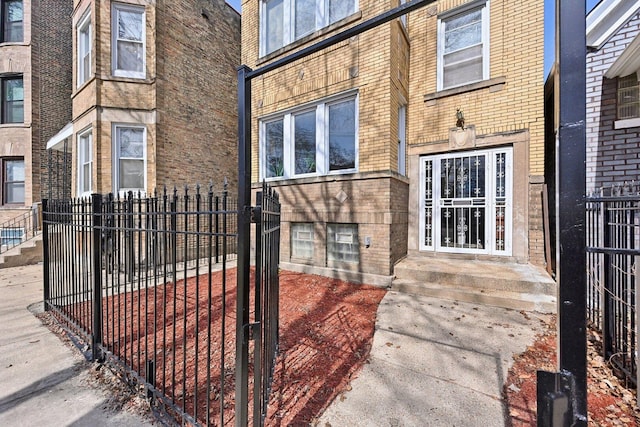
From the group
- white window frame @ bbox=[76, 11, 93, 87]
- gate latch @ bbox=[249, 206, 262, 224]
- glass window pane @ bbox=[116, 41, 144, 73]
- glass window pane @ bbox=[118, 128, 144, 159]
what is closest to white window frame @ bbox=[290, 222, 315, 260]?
gate latch @ bbox=[249, 206, 262, 224]

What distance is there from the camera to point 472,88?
256 inches

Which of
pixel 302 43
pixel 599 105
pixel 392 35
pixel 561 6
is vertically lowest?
pixel 561 6

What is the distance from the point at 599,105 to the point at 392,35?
393cm

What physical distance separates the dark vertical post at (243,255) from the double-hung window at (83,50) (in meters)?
10.5

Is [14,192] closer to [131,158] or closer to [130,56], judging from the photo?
[131,158]

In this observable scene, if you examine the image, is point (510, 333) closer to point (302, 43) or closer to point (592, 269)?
point (592, 269)

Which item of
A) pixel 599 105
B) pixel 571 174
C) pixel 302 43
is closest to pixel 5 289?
pixel 302 43

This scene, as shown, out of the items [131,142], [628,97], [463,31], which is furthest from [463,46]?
[131,142]

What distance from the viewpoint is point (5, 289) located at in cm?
599

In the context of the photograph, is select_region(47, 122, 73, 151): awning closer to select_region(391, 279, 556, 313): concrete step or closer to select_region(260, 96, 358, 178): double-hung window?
select_region(260, 96, 358, 178): double-hung window

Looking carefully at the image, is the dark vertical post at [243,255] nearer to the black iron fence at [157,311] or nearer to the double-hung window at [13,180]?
the black iron fence at [157,311]

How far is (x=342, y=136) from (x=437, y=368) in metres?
5.14

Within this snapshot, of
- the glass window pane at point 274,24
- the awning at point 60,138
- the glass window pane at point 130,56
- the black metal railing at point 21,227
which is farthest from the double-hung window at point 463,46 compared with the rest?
the black metal railing at point 21,227

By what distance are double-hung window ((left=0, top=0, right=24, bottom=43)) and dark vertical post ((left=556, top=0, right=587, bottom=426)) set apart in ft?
58.7
